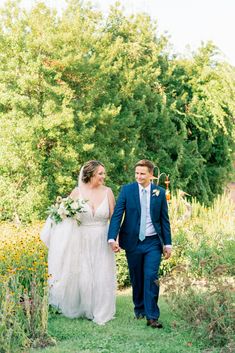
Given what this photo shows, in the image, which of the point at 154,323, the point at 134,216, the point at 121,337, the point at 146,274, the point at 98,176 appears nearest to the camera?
the point at 121,337

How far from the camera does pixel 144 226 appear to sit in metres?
7.07

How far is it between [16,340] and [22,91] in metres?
11.0

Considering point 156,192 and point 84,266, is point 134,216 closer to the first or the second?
point 156,192

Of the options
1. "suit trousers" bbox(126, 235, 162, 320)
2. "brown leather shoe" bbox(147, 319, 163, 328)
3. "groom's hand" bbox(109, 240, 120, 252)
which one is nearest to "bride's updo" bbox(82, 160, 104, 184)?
"groom's hand" bbox(109, 240, 120, 252)

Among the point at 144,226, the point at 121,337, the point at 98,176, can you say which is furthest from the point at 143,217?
the point at 121,337

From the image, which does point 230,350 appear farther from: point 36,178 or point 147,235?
point 36,178

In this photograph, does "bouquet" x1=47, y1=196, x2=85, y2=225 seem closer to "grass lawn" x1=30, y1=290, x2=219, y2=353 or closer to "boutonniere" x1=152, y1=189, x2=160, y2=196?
"boutonniere" x1=152, y1=189, x2=160, y2=196

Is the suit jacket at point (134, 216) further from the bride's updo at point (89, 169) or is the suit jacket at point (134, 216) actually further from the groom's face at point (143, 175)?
the bride's updo at point (89, 169)

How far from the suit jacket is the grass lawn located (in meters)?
0.90

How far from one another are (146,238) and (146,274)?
0.39 metres

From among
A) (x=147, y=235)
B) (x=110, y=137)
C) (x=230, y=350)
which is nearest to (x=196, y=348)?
(x=230, y=350)

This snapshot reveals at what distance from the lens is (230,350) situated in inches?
217

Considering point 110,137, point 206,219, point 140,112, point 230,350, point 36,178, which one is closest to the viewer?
point 230,350

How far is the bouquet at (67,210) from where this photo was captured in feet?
24.0
